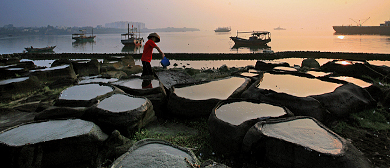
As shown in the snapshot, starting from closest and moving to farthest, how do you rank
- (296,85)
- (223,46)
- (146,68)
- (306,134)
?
(306,134), (296,85), (146,68), (223,46)

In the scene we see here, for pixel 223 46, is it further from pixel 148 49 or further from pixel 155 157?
pixel 155 157

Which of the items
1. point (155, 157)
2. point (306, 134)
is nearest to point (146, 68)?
point (155, 157)

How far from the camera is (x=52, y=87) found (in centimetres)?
927

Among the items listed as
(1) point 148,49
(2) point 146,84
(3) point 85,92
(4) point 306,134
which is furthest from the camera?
(1) point 148,49

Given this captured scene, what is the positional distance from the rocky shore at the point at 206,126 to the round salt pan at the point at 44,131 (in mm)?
16

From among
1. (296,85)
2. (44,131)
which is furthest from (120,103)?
(296,85)

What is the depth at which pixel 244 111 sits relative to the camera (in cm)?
443

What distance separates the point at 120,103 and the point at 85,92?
4.73 ft

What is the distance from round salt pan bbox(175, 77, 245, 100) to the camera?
570cm

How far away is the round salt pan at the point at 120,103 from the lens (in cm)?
470

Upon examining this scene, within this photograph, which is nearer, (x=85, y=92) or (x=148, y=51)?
(x=85, y=92)

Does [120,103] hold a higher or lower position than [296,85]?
lower

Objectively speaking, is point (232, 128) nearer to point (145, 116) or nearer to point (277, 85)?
point (145, 116)

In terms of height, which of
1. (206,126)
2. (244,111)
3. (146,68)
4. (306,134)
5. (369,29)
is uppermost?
(369,29)
